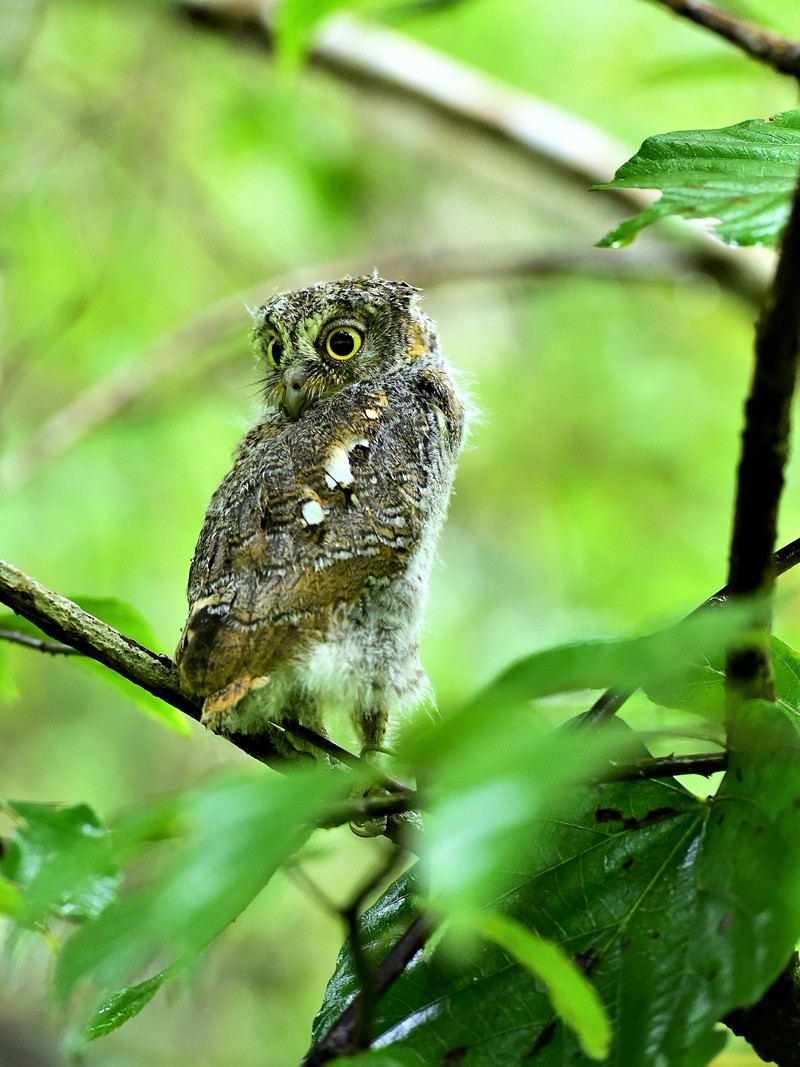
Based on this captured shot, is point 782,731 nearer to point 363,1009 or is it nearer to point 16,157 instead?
point 363,1009

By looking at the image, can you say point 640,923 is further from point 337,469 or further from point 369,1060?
point 337,469

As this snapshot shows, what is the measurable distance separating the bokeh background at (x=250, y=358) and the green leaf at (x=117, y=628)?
9.44 feet

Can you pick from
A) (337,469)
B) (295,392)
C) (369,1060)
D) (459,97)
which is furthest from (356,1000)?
(459,97)

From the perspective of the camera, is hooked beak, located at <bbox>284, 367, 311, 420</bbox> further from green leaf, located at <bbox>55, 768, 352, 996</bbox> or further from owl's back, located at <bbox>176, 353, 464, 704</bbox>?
green leaf, located at <bbox>55, 768, 352, 996</bbox>

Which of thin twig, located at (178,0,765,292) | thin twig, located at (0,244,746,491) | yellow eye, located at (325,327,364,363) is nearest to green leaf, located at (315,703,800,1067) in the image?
yellow eye, located at (325,327,364,363)

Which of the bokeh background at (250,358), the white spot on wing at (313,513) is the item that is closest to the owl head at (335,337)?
the white spot on wing at (313,513)

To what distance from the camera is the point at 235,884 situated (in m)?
0.55

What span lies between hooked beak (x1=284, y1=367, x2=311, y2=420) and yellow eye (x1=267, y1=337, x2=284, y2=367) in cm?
12

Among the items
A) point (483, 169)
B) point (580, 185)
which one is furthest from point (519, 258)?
point (483, 169)

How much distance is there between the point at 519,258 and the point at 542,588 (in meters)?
1.70

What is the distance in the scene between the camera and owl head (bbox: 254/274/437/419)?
2.22 m

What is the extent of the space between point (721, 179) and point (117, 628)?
94 cm

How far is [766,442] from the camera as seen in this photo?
74cm

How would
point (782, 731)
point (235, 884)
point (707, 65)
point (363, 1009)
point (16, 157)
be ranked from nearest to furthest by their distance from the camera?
point (235, 884) → point (363, 1009) → point (782, 731) → point (707, 65) → point (16, 157)
